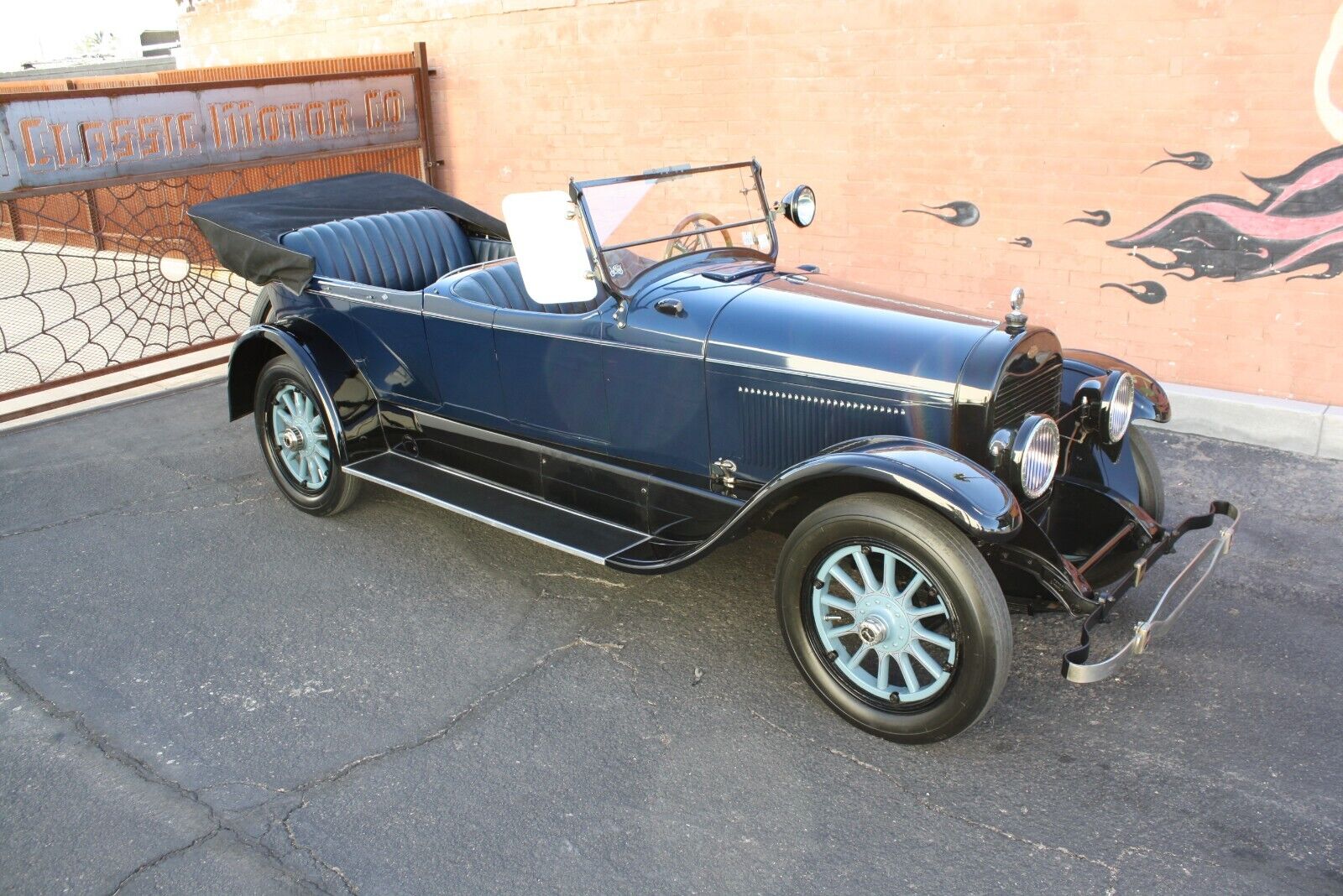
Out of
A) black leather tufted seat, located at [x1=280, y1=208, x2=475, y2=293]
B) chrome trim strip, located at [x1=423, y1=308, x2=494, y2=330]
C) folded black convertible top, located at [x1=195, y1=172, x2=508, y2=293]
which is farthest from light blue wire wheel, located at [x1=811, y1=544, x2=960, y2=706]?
folded black convertible top, located at [x1=195, y1=172, x2=508, y2=293]

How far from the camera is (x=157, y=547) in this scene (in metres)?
4.77

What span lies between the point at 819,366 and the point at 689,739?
4.37 feet

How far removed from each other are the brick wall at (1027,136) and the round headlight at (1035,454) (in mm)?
3113

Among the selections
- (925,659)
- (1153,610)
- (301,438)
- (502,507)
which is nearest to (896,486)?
(925,659)

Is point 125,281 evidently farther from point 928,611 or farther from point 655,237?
point 928,611

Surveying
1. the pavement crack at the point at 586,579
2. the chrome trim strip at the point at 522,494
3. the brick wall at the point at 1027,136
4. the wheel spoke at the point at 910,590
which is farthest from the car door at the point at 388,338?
the brick wall at the point at 1027,136

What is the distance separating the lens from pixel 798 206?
4438 mm

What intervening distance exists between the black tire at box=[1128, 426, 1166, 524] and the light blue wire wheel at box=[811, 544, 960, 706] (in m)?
1.15

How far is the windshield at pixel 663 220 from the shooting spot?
396cm

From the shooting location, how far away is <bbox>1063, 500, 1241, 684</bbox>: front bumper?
296 cm

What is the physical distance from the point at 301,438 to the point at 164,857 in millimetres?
2458

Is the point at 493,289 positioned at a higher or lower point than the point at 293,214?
lower

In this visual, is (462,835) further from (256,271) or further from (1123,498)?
(256,271)

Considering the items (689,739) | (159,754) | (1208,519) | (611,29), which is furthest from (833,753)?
(611,29)
